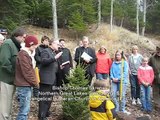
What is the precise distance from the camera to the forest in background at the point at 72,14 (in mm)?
18031

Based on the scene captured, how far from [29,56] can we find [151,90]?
215 inches

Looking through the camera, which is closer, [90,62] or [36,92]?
[36,92]

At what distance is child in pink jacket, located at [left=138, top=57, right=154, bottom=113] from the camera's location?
32.2 ft

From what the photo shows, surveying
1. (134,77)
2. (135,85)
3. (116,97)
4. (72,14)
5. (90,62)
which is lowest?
(116,97)

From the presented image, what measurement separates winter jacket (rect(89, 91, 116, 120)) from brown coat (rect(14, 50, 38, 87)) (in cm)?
124

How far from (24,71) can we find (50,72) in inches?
49.2

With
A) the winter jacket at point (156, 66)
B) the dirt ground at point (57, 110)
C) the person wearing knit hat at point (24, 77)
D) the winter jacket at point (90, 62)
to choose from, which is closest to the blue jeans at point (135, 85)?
the dirt ground at point (57, 110)

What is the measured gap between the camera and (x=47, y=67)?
7.62 meters

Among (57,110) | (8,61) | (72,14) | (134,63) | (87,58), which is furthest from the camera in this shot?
(72,14)

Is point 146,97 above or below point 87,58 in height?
below

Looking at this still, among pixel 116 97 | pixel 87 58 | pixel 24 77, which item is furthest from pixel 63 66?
pixel 24 77

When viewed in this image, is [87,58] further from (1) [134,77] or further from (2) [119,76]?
(1) [134,77]

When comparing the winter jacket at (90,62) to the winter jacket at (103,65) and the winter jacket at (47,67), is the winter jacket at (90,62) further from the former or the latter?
the winter jacket at (47,67)

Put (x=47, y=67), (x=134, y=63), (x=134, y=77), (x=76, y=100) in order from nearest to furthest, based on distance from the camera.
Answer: (x=76, y=100) → (x=47, y=67) → (x=134, y=63) → (x=134, y=77)
